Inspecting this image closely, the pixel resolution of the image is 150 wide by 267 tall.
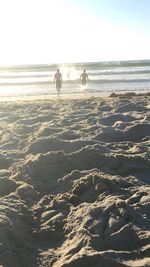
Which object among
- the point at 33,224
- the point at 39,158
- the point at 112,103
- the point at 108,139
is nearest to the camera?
the point at 33,224

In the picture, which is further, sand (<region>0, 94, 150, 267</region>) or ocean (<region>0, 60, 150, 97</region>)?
ocean (<region>0, 60, 150, 97</region>)

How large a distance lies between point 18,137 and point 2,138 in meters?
0.33

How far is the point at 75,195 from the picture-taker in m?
5.59

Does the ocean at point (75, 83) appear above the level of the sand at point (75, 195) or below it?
below

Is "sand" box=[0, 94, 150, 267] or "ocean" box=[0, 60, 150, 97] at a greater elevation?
"sand" box=[0, 94, 150, 267]

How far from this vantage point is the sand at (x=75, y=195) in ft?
14.0

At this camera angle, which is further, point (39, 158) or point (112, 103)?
point (112, 103)

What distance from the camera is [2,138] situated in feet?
29.6

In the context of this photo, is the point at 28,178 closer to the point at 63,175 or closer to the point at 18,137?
the point at 63,175

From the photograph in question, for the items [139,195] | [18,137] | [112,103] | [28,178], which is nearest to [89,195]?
[139,195]

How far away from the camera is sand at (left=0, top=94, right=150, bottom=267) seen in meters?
4.26

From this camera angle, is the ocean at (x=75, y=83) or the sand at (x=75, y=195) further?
the ocean at (x=75, y=83)

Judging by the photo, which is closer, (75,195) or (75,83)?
(75,195)

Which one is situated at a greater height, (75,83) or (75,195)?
(75,195)
